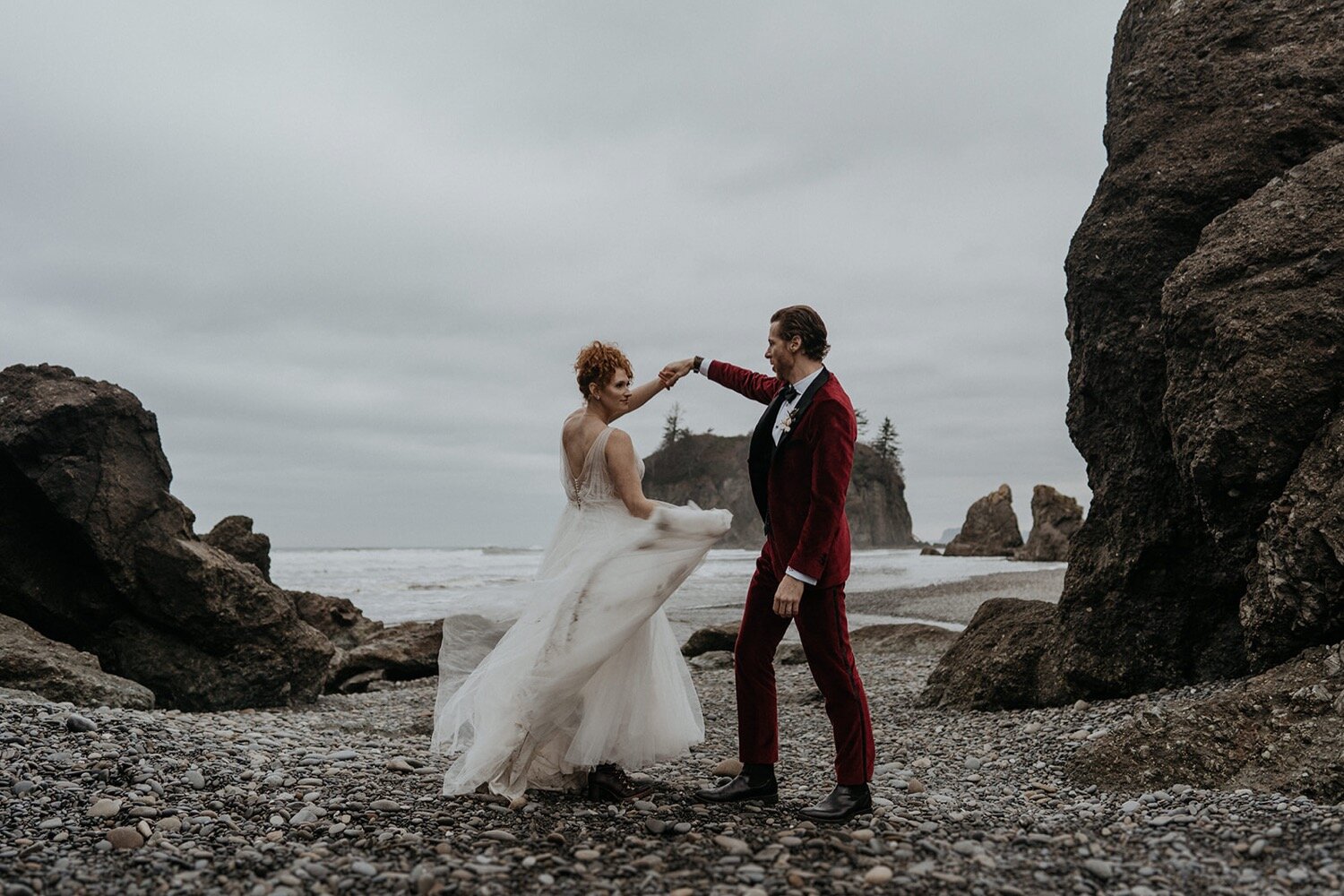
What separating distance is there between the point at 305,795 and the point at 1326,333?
301 inches

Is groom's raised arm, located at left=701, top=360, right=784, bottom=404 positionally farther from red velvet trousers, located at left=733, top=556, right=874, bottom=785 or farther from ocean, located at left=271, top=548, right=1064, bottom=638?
ocean, located at left=271, top=548, right=1064, bottom=638

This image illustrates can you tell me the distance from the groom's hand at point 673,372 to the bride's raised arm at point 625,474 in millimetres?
793

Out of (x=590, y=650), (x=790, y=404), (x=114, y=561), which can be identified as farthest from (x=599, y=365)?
(x=114, y=561)

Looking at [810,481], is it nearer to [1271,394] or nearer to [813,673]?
[813,673]

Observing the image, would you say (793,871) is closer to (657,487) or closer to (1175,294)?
(1175,294)

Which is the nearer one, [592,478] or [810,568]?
[810,568]

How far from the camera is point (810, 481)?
18.4ft

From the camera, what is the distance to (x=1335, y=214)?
272 inches

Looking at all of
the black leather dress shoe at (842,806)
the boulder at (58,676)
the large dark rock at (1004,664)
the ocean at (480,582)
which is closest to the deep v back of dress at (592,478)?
the black leather dress shoe at (842,806)

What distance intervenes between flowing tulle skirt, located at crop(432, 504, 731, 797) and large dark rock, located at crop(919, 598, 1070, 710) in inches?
174

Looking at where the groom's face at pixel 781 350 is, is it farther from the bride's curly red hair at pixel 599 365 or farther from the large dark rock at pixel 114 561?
the large dark rock at pixel 114 561

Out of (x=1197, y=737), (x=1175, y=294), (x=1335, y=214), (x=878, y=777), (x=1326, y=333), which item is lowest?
(x=878, y=777)

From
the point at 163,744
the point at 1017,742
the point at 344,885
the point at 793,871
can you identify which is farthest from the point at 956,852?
the point at 163,744

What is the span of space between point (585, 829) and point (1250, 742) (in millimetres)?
4145
